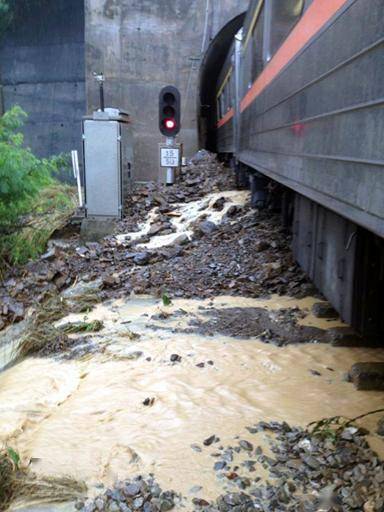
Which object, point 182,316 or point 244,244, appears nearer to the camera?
point 182,316

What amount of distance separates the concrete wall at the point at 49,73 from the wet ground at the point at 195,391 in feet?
39.5

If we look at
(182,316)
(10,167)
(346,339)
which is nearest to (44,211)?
(10,167)

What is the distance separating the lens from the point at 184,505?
262cm

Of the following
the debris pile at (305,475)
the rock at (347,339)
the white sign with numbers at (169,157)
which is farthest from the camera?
the white sign with numbers at (169,157)

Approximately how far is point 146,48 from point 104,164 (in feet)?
20.7

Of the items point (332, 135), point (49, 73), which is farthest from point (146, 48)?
point (332, 135)

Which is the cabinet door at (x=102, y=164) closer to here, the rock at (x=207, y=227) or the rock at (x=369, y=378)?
the rock at (x=207, y=227)

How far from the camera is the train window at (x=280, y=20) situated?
474cm

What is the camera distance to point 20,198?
29.9 feet

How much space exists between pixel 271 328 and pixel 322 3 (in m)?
2.83

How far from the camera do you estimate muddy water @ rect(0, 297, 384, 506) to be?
119 inches

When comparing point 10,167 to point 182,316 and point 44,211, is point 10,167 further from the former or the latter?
point 182,316

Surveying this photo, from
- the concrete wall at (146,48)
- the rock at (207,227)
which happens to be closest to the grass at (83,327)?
the rock at (207,227)

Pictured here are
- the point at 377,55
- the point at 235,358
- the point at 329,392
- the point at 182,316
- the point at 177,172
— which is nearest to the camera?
the point at 377,55
